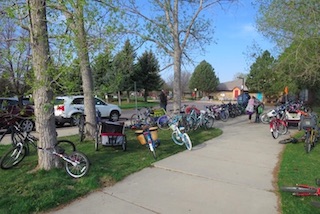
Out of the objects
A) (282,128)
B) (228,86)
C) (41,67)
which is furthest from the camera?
(228,86)

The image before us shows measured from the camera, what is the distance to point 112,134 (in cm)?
729

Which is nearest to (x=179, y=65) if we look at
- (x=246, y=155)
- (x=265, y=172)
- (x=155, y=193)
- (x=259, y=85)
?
(x=246, y=155)

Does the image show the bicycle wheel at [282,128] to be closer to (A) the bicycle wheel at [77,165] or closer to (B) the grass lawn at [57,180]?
(B) the grass lawn at [57,180]

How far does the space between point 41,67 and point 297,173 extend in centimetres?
526

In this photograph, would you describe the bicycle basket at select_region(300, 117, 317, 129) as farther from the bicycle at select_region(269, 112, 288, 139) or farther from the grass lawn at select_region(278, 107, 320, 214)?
the bicycle at select_region(269, 112, 288, 139)

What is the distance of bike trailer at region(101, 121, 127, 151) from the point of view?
7230mm

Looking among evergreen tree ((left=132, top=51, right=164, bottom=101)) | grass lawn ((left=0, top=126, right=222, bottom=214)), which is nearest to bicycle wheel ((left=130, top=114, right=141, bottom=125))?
grass lawn ((left=0, top=126, right=222, bottom=214))

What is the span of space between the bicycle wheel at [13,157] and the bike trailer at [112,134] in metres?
1.88

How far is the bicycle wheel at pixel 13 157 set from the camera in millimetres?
5738

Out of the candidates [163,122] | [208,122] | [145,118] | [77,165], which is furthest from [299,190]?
[145,118]

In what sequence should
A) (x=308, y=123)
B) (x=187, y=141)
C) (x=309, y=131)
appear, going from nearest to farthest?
1. (x=309, y=131)
2. (x=308, y=123)
3. (x=187, y=141)

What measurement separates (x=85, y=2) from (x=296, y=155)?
6182 millimetres

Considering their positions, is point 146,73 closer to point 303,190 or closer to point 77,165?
point 77,165

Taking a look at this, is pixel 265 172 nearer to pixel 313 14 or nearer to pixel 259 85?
pixel 313 14
